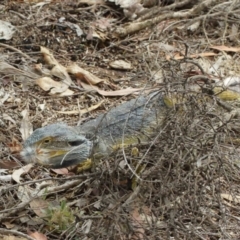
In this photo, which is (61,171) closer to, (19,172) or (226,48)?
(19,172)

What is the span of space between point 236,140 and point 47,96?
1.61 meters

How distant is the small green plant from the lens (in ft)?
12.4

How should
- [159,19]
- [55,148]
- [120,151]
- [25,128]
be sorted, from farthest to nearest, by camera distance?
[159,19] → [25,128] → [55,148] → [120,151]

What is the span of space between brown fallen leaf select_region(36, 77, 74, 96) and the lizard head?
3.94 ft

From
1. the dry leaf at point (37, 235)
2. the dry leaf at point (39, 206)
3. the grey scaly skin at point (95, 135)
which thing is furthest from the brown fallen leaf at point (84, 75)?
the dry leaf at point (37, 235)

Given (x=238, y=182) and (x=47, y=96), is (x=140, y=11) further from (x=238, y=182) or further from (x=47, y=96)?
(x=238, y=182)

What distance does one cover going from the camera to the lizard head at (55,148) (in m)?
4.11

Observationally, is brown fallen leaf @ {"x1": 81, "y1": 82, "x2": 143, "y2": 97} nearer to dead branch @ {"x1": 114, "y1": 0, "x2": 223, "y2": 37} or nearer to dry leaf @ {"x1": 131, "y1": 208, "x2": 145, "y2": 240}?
dead branch @ {"x1": 114, "y1": 0, "x2": 223, "y2": 37}

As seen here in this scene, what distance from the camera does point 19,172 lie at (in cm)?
436

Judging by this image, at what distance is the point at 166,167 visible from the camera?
12.6 ft

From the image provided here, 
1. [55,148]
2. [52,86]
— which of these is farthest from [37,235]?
[52,86]

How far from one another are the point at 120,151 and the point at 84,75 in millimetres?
1680

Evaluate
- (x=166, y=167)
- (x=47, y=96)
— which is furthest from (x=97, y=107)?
(x=166, y=167)

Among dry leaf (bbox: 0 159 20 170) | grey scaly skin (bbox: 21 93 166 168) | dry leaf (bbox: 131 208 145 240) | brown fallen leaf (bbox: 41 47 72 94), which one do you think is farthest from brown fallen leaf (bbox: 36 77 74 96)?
dry leaf (bbox: 131 208 145 240)
